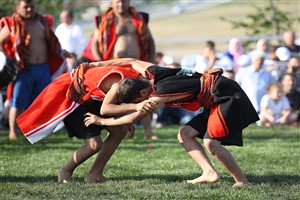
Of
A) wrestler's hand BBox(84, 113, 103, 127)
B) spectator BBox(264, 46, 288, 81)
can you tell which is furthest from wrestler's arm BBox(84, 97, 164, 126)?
spectator BBox(264, 46, 288, 81)

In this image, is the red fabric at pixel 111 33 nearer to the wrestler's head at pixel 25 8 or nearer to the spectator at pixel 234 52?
the wrestler's head at pixel 25 8

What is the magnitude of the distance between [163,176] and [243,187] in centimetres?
104

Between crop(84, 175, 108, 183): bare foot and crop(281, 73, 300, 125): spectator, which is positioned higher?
crop(84, 175, 108, 183): bare foot

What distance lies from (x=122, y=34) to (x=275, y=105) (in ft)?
12.3

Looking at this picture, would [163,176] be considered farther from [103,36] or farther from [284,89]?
[284,89]

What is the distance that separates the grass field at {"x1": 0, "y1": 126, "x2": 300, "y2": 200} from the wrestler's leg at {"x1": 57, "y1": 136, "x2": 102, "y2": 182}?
100 mm

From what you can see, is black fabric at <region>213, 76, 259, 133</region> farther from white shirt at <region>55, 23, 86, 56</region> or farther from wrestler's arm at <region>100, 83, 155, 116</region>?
white shirt at <region>55, 23, 86, 56</region>

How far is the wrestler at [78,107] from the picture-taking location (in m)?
7.42

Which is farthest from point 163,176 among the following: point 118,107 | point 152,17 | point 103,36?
point 152,17

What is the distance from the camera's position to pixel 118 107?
7117 millimetres

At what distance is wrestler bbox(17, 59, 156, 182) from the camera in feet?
24.3

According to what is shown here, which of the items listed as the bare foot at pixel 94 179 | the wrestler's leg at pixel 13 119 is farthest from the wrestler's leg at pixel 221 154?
the wrestler's leg at pixel 13 119

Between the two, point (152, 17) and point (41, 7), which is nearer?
point (41, 7)

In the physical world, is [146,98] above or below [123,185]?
above
